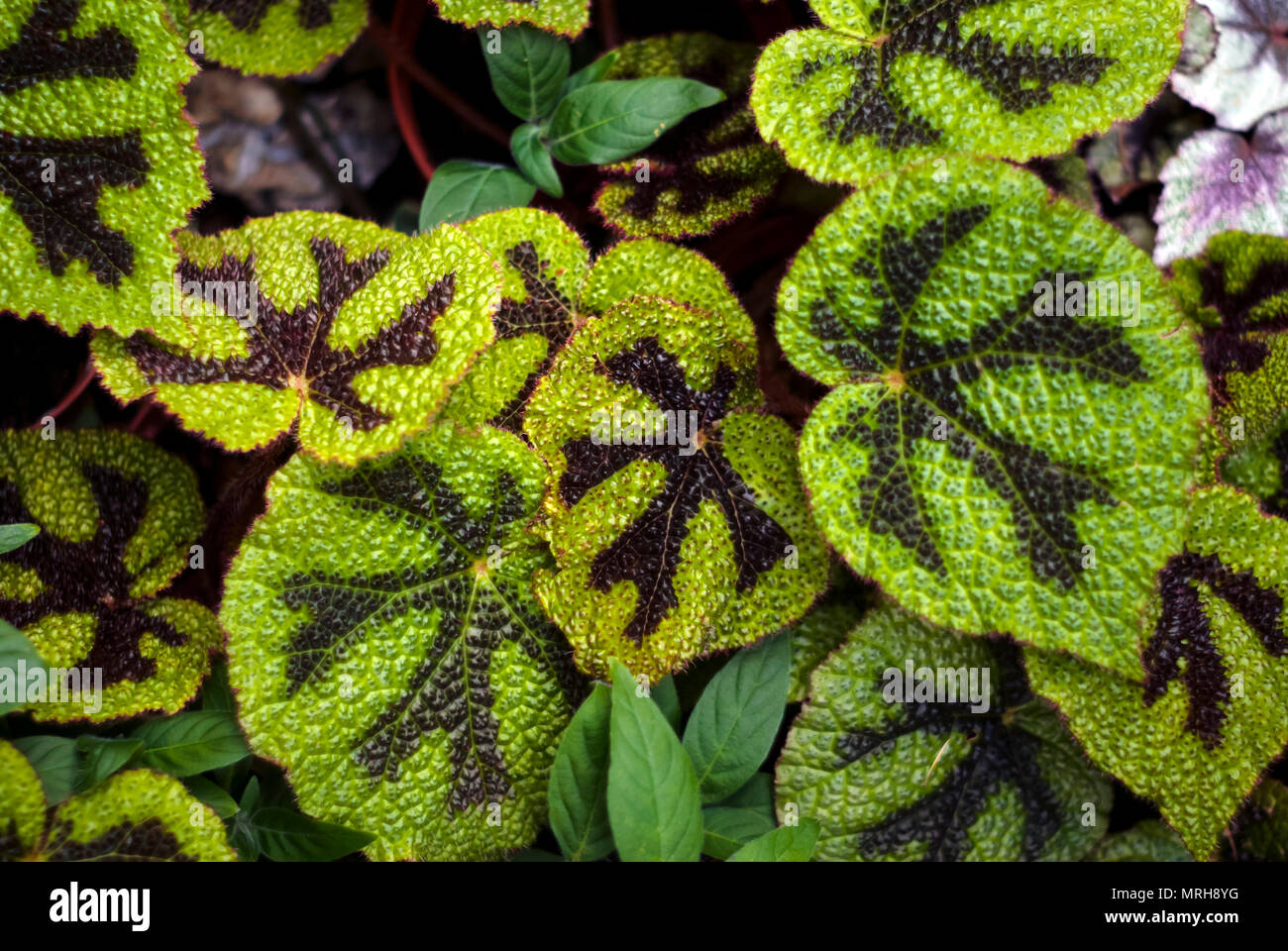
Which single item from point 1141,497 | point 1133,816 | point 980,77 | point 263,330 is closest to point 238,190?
point 263,330

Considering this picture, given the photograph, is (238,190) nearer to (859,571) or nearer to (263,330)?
(263,330)

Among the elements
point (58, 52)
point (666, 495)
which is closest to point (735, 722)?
point (666, 495)

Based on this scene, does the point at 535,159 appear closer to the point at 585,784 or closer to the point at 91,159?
the point at 91,159

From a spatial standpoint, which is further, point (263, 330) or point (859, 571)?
point (263, 330)

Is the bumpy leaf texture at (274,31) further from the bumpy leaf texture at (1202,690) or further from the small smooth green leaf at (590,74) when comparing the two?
the bumpy leaf texture at (1202,690)

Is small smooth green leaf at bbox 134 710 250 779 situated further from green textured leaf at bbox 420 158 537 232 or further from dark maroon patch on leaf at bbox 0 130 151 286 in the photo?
green textured leaf at bbox 420 158 537 232

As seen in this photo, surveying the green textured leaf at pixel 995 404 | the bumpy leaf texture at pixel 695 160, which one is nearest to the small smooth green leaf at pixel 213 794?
the green textured leaf at pixel 995 404

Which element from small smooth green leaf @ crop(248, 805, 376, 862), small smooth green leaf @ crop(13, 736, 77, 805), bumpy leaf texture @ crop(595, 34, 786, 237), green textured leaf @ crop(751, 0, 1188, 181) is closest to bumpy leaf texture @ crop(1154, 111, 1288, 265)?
green textured leaf @ crop(751, 0, 1188, 181)
